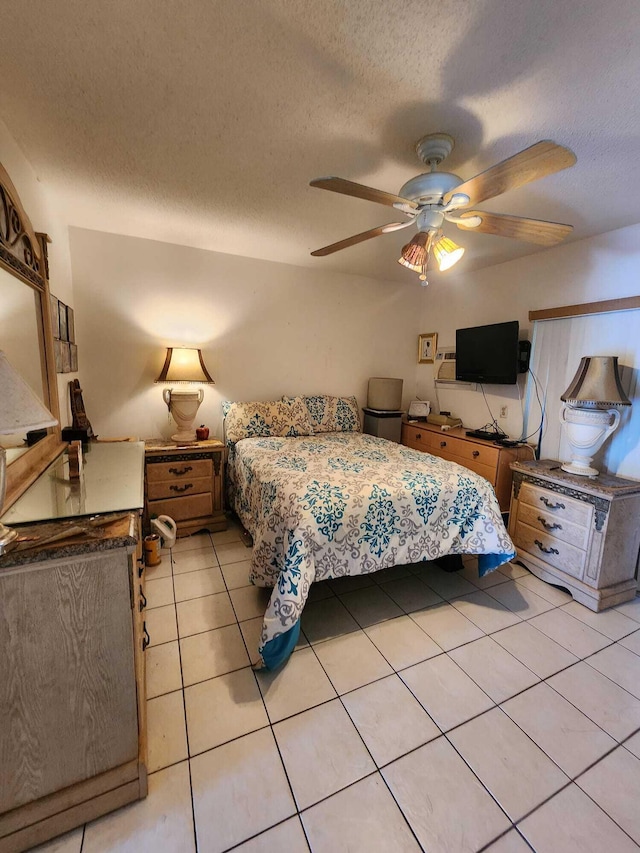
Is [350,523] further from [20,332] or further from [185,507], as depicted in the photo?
[20,332]

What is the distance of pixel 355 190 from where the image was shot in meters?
1.37

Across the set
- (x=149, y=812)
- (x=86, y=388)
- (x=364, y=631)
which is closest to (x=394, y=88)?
(x=364, y=631)

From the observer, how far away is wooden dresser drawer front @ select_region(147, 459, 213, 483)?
8.50ft

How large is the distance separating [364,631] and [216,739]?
825 mm

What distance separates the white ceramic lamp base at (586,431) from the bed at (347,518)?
0.74 meters

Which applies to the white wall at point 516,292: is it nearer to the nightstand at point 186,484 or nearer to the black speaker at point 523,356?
the black speaker at point 523,356

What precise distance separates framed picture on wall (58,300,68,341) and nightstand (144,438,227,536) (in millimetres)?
885

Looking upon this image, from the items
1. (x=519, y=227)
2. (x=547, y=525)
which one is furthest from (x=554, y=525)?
(x=519, y=227)

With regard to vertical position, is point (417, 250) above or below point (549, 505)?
above

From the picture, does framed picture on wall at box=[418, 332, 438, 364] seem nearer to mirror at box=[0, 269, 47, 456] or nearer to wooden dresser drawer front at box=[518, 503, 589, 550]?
wooden dresser drawer front at box=[518, 503, 589, 550]

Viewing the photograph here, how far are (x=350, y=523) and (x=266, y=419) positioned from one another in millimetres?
1617

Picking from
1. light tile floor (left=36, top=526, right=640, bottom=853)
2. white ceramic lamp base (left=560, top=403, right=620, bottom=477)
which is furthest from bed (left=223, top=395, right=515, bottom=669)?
white ceramic lamp base (left=560, top=403, right=620, bottom=477)

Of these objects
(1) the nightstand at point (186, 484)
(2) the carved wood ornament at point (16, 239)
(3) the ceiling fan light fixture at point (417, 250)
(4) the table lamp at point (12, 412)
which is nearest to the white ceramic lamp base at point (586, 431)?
(3) the ceiling fan light fixture at point (417, 250)

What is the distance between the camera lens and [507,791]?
1160 mm
